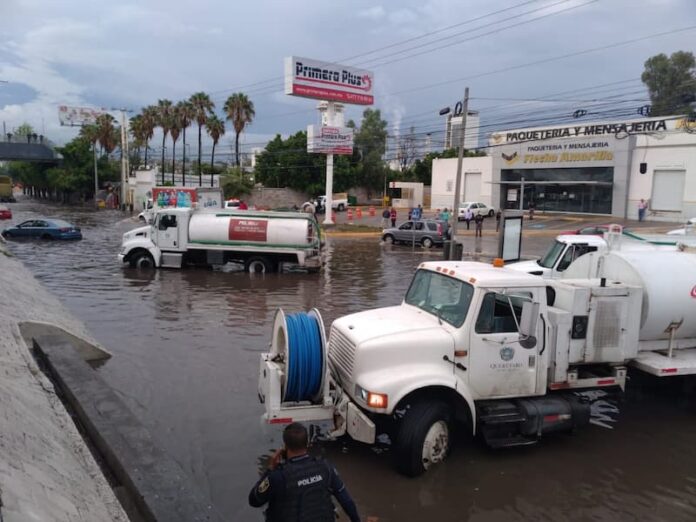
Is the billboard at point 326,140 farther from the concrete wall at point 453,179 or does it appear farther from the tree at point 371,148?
the tree at point 371,148

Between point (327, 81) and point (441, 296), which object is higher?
point (327, 81)

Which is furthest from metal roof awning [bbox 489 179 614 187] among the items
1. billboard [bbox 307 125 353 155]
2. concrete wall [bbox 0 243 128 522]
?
concrete wall [bbox 0 243 128 522]

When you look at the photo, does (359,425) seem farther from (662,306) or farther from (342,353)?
(662,306)

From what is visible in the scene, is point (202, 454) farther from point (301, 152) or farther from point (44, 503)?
point (301, 152)

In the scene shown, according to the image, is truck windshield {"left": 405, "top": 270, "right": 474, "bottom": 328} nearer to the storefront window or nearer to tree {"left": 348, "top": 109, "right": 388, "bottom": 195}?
the storefront window

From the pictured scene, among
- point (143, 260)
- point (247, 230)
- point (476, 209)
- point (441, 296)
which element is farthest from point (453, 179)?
point (441, 296)

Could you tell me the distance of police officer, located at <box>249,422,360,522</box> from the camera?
3.72m

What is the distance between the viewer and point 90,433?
7.27m

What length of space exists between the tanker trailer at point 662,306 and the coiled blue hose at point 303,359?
4042 mm

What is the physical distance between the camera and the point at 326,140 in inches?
1832

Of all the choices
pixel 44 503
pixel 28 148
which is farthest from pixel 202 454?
pixel 28 148

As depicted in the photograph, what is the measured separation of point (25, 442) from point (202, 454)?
2.52 metres

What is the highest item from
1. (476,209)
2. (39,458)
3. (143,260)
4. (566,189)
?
(566,189)

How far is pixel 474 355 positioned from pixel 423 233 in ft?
90.7
